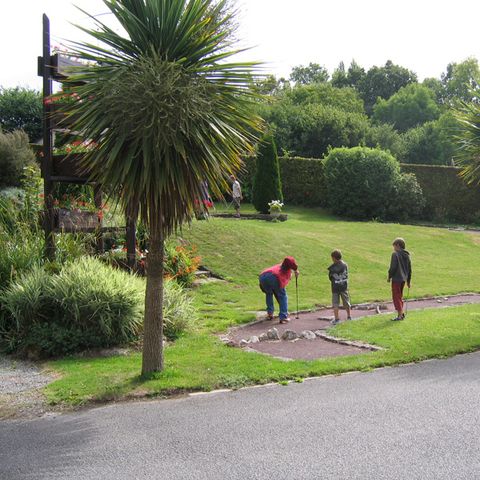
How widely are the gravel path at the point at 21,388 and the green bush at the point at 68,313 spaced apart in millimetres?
506

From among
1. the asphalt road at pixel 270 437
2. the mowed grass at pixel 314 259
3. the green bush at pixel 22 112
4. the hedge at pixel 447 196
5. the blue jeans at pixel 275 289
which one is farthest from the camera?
the green bush at pixel 22 112

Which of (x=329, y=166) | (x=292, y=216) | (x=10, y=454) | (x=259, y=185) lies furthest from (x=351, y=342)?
(x=329, y=166)

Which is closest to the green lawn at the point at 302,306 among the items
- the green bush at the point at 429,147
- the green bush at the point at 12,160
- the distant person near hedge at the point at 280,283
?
the distant person near hedge at the point at 280,283

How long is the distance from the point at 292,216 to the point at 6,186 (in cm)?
1461

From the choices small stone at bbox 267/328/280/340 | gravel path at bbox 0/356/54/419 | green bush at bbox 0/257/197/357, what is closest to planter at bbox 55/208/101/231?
green bush at bbox 0/257/197/357

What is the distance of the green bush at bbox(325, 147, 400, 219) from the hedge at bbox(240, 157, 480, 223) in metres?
1.92

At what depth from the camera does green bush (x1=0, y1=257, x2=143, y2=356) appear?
9203 mm

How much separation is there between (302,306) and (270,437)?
8001mm

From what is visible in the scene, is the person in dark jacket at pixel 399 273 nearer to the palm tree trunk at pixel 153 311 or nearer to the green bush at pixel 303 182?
the palm tree trunk at pixel 153 311

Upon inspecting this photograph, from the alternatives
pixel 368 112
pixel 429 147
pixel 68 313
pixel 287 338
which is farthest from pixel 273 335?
pixel 368 112

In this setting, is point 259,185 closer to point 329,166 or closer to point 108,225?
point 329,166

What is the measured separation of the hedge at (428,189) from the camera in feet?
111

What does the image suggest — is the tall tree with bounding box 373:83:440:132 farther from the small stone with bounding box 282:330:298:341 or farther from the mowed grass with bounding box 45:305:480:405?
the small stone with bounding box 282:330:298:341

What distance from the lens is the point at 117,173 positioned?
702cm
